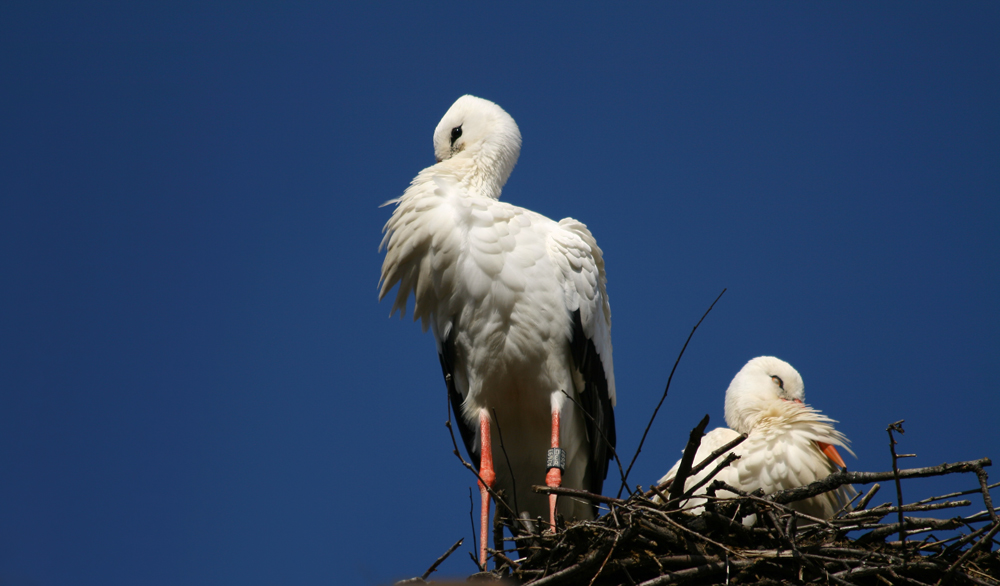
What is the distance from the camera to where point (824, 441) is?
3818mm

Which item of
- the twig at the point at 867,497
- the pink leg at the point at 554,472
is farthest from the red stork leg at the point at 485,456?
the twig at the point at 867,497

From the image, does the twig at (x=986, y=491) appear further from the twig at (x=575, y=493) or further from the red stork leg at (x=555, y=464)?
the red stork leg at (x=555, y=464)

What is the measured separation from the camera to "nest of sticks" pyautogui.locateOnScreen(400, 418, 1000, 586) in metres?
2.43

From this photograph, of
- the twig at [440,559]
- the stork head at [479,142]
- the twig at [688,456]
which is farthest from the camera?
the stork head at [479,142]

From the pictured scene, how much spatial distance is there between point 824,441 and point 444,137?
229 cm

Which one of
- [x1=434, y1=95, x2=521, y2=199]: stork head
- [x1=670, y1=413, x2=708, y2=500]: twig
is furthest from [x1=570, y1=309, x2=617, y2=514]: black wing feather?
[x1=670, y1=413, x2=708, y2=500]: twig

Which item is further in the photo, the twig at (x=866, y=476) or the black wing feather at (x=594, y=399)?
the black wing feather at (x=594, y=399)

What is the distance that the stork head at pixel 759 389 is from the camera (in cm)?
442

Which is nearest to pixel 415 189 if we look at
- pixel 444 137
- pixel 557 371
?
pixel 444 137

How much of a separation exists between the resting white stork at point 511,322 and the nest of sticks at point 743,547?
69 cm

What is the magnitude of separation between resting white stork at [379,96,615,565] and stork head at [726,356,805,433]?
1.00 meters

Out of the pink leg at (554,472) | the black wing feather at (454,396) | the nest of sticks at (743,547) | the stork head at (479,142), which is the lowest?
the nest of sticks at (743,547)

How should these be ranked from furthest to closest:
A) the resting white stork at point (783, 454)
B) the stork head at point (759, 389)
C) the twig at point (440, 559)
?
the stork head at point (759, 389) < the resting white stork at point (783, 454) < the twig at point (440, 559)

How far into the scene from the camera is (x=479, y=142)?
399cm
